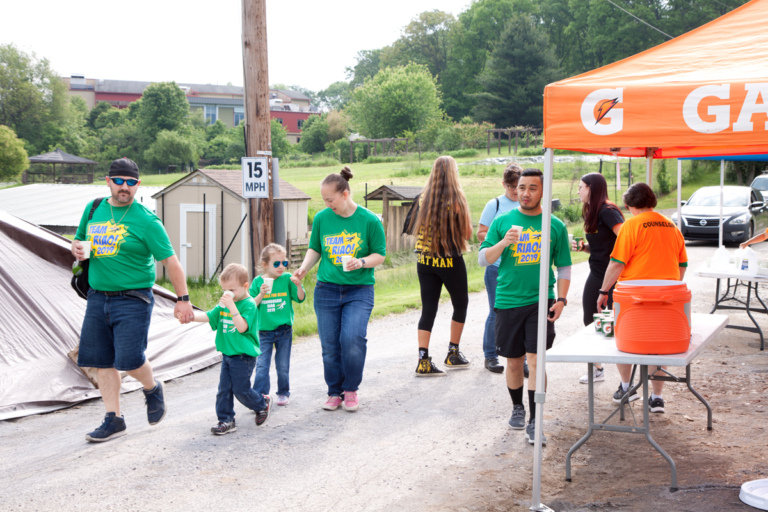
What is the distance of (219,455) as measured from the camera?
438 cm

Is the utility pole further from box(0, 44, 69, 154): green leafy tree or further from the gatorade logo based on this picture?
box(0, 44, 69, 154): green leafy tree

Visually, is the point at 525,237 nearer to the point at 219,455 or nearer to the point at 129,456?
the point at 219,455

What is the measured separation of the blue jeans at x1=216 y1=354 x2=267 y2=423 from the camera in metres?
4.73

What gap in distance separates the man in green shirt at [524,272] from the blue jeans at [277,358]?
5.92 feet

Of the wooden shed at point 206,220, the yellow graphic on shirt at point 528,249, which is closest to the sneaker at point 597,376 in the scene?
the yellow graphic on shirt at point 528,249

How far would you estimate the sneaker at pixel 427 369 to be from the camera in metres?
6.26

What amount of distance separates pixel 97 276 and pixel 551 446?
10.9 feet

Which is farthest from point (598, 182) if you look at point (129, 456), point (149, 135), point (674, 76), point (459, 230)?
point (149, 135)

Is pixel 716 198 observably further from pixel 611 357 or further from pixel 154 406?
pixel 154 406

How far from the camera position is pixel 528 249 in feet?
14.8

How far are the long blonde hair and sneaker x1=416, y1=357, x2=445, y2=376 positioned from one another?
104 centimetres

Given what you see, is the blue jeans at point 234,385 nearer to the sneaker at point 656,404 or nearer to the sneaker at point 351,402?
the sneaker at point 351,402

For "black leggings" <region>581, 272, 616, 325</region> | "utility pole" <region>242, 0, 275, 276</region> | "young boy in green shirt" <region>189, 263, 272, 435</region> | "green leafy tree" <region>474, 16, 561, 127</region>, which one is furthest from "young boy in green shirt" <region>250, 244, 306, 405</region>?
"green leafy tree" <region>474, 16, 561, 127</region>

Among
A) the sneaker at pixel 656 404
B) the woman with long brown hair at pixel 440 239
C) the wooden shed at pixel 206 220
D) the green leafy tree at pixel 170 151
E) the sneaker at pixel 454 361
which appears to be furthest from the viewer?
the green leafy tree at pixel 170 151
